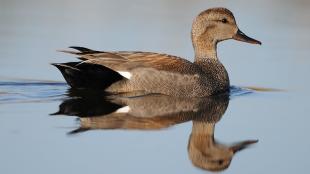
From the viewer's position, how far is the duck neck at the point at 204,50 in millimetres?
12875

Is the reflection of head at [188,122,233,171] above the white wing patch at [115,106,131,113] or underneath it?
underneath

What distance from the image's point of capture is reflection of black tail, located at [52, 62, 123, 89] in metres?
11.6

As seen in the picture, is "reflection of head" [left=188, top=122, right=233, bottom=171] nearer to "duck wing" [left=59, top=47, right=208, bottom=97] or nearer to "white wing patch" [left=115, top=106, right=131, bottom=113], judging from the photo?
"white wing patch" [left=115, top=106, right=131, bottom=113]

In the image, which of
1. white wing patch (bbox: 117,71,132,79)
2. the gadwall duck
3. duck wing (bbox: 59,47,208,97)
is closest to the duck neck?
the gadwall duck

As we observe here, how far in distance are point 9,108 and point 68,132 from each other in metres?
1.48

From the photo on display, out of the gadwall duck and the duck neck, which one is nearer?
the gadwall duck

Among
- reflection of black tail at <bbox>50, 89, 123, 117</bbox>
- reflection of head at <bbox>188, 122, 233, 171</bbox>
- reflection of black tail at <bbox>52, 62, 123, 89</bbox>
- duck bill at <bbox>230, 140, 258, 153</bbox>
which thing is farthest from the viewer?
reflection of black tail at <bbox>52, 62, 123, 89</bbox>

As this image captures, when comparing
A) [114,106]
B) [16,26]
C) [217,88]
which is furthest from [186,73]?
[16,26]

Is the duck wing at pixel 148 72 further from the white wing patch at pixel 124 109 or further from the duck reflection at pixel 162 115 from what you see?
the white wing patch at pixel 124 109

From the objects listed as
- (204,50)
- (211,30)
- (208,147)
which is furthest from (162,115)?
(211,30)

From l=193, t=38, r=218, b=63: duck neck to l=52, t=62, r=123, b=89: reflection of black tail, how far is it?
5.30 feet

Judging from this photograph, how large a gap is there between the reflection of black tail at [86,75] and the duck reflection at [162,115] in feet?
0.44

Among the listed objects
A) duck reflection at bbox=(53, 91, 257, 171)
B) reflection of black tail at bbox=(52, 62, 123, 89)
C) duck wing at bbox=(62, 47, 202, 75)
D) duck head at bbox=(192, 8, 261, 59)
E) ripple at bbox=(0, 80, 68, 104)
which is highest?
duck head at bbox=(192, 8, 261, 59)

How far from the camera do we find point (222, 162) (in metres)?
8.98
